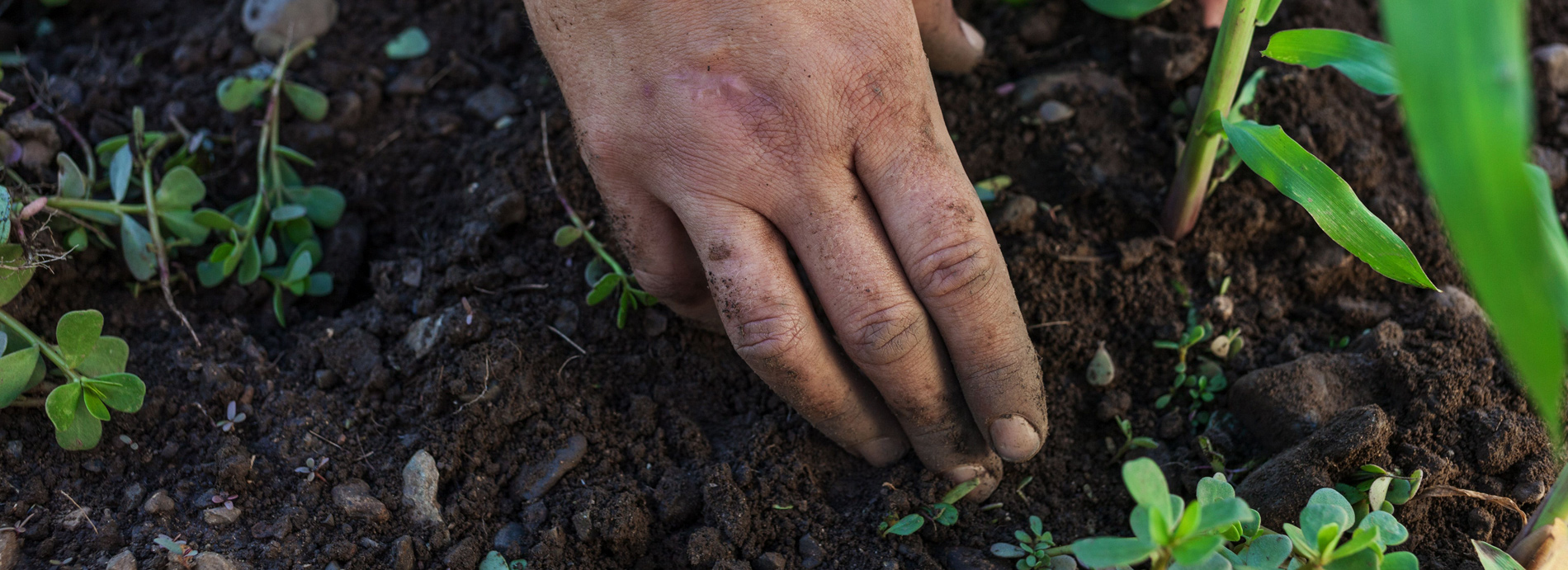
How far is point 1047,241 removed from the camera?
6.16 feet

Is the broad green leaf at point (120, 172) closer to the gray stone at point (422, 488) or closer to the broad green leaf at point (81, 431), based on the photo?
the broad green leaf at point (81, 431)

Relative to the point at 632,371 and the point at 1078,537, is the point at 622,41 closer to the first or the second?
the point at 632,371

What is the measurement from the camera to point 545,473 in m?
1.62

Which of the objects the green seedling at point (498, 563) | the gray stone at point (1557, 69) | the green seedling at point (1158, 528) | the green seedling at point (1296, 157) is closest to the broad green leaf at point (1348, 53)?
the green seedling at point (1296, 157)

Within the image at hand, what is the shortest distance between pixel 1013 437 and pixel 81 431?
1.49m

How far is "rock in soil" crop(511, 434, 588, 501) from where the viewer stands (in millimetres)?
1601

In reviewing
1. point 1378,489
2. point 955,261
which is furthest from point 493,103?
point 1378,489

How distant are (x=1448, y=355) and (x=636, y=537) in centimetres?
141

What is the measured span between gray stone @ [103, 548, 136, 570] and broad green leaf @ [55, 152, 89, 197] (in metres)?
0.75

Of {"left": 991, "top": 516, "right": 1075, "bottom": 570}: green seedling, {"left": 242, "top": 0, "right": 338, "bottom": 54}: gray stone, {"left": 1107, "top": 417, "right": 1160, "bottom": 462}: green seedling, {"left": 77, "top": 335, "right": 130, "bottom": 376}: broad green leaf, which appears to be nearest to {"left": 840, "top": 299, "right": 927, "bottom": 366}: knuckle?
{"left": 991, "top": 516, "right": 1075, "bottom": 570}: green seedling

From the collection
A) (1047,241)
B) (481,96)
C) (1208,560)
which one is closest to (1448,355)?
(1047,241)

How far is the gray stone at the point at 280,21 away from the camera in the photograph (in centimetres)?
232

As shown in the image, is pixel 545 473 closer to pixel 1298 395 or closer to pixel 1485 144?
pixel 1298 395

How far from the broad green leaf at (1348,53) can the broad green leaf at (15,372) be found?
6.59ft
